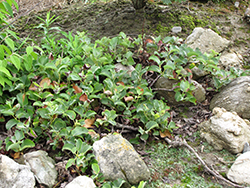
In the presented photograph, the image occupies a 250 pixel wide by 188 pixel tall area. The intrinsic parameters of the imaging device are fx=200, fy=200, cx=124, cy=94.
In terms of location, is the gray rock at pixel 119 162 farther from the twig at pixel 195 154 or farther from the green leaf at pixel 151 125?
the twig at pixel 195 154

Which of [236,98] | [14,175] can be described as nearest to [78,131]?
[14,175]

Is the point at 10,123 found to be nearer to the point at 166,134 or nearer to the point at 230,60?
the point at 166,134

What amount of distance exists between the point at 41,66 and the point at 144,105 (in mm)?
1396

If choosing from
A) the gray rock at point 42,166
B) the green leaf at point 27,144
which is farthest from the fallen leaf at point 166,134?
Result: the green leaf at point 27,144

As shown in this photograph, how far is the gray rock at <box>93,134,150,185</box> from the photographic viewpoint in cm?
188

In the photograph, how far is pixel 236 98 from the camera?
262 cm

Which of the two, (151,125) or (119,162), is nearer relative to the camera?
(119,162)

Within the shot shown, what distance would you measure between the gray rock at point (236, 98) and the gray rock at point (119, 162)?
1.47 metres

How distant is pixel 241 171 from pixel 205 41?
2.34m

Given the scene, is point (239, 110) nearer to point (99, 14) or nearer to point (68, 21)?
point (99, 14)

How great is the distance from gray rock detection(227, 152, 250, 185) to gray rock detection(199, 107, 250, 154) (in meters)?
0.24

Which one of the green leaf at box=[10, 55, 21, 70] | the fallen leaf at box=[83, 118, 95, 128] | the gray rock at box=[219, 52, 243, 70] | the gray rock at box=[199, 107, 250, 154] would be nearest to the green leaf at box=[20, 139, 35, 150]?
the fallen leaf at box=[83, 118, 95, 128]

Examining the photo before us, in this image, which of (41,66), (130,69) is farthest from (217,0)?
(41,66)

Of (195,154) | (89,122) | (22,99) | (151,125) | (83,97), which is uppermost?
(22,99)
